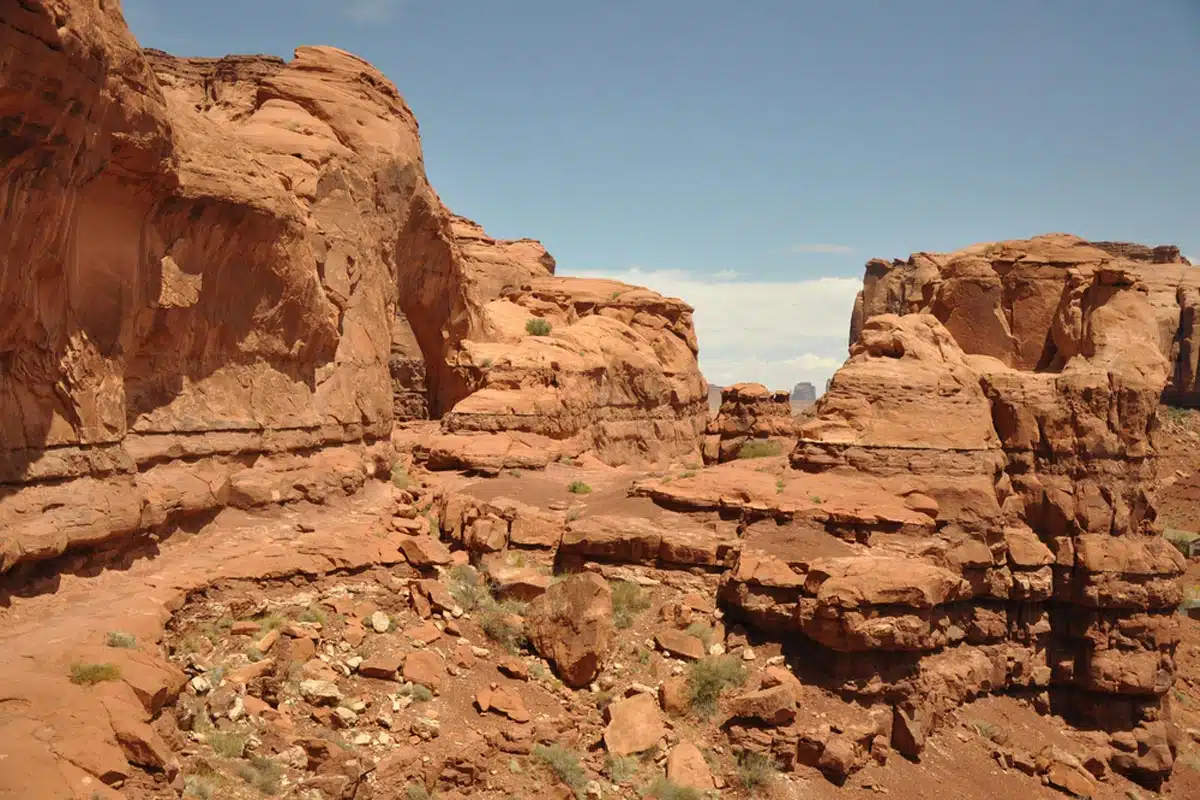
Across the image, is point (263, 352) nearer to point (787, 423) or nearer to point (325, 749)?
point (325, 749)

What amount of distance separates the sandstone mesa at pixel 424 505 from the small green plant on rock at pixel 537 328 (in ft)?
10.6

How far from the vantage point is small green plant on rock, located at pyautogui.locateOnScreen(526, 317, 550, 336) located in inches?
1131

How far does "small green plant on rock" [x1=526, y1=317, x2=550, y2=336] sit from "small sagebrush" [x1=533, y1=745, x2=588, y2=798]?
59.5 feet

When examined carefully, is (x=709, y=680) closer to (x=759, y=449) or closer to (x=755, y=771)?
(x=755, y=771)

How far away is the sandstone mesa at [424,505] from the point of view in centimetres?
900

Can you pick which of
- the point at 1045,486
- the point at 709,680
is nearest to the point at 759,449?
the point at 1045,486

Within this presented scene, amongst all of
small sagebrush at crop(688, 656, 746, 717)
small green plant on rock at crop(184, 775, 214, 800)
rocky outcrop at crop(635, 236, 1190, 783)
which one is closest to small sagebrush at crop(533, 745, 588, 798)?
small sagebrush at crop(688, 656, 746, 717)

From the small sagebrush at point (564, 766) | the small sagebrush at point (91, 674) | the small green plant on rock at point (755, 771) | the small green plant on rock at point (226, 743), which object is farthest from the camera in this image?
the small green plant on rock at point (755, 771)

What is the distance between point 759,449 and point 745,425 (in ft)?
6.49

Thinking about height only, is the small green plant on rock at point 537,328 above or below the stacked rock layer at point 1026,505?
above

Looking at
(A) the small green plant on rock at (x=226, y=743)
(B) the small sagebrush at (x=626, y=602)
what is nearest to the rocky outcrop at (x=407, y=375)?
(B) the small sagebrush at (x=626, y=602)

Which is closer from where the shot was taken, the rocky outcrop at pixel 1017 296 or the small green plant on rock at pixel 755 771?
the small green plant on rock at pixel 755 771

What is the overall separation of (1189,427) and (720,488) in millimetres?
54814

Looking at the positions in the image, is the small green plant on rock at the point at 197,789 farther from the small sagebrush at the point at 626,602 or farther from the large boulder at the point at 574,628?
the small sagebrush at the point at 626,602
